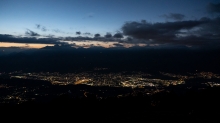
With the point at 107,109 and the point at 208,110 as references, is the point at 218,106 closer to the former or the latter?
the point at 208,110

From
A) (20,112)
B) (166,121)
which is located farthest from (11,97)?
(166,121)

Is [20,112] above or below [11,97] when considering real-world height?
above

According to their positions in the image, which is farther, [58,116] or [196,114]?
[58,116]

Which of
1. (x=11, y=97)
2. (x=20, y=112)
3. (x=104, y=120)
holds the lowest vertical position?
(x=11, y=97)

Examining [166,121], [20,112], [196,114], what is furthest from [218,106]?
[20,112]

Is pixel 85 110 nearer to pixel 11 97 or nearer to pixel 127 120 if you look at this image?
pixel 127 120

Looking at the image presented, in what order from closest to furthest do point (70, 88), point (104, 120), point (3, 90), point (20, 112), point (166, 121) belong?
point (166, 121)
point (104, 120)
point (20, 112)
point (3, 90)
point (70, 88)

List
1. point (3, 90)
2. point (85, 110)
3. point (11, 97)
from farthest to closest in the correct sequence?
Answer: point (3, 90)
point (11, 97)
point (85, 110)

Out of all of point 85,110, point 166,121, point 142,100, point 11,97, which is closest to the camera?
point 166,121

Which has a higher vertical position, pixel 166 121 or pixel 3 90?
pixel 166 121
